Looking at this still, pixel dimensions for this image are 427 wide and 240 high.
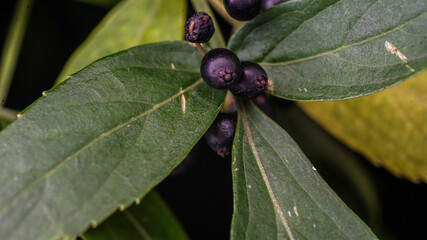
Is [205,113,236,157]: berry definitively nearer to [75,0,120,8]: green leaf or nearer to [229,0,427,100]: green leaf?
[229,0,427,100]: green leaf

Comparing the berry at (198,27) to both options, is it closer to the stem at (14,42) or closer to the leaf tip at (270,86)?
the leaf tip at (270,86)

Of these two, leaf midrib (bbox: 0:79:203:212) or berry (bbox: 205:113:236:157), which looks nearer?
leaf midrib (bbox: 0:79:203:212)

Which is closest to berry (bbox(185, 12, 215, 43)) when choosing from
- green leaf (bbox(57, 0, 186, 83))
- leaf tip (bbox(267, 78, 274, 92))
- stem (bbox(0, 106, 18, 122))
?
leaf tip (bbox(267, 78, 274, 92))

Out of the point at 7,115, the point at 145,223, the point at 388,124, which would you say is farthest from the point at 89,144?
the point at 388,124

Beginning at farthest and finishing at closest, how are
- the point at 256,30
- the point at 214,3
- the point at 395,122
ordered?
the point at 395,122
the point at 214,3
the point at 256,30

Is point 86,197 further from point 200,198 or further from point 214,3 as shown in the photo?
point 200,198

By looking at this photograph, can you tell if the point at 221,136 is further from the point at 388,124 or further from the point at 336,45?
the point at 388,124

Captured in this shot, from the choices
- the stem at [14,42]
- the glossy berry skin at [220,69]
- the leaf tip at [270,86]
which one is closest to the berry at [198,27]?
the glossy berry skin at [220,69]

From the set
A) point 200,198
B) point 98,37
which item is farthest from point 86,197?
point 200,198
